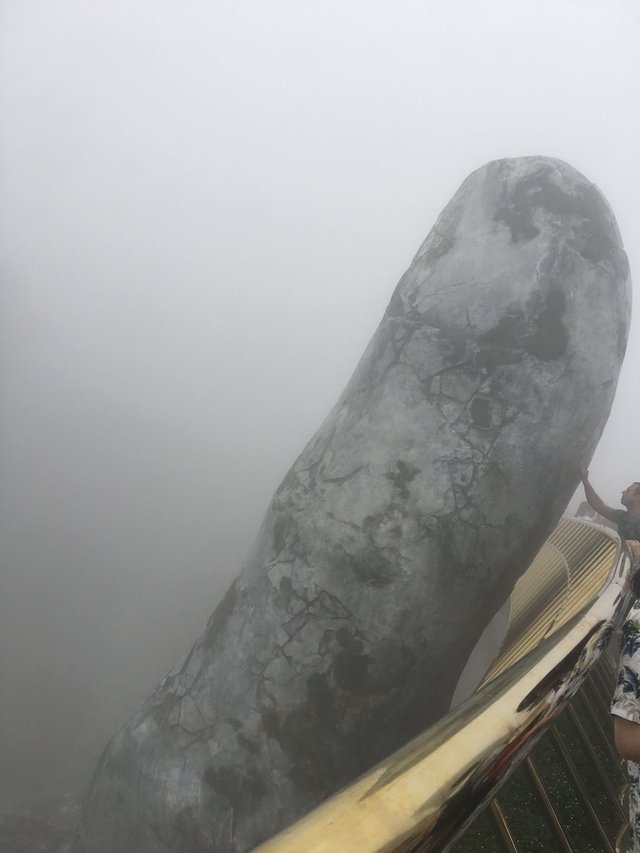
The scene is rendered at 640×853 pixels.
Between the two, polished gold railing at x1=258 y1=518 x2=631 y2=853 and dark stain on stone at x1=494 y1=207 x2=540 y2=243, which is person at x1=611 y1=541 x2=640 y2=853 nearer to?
polished gold railing at x1=258 y1=518 x2=631 y2=853

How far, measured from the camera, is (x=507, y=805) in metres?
1.12

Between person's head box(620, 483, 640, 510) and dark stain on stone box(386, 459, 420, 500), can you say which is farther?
person's head box(620, 483, 640, 510)

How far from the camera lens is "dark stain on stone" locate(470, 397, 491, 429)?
75.1 inches

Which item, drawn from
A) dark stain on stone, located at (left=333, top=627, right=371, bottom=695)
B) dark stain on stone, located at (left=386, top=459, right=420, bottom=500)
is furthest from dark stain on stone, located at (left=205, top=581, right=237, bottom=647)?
dark stain on stone, located at (left=386, top=459, right=420, bottom=500)

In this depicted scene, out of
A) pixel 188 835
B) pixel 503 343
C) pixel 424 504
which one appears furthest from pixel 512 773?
pixel 188 835

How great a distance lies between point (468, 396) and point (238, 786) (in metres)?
1.58

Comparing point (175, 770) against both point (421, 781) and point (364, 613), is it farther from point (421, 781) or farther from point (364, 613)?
point (421, 781)

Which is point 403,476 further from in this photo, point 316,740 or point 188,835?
point 188,835

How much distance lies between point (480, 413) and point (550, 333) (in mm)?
352

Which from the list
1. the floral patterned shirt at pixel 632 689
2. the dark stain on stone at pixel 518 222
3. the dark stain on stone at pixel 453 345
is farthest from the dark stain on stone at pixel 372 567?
the dark stain on stone at pixel 518 222

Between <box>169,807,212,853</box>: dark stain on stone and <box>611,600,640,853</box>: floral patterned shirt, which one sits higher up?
<box>611,600,640,853</box>: floral patterned shirt

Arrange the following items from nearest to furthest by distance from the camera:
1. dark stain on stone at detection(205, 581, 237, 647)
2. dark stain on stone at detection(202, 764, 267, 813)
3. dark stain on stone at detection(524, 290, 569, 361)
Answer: dark stain on stone at detection(524, 290, 569, 361), dark stain on stone at detection(202, 764, 267, 813), dark stain on stone at detection(205, 581, 237, 647)

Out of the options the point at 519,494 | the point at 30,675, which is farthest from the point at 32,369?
the point at 519,494

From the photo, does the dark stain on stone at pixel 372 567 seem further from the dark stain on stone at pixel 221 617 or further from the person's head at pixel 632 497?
the person's head at pixel 632 497
